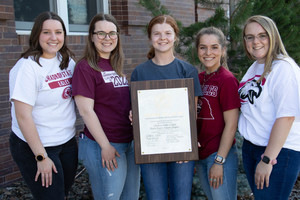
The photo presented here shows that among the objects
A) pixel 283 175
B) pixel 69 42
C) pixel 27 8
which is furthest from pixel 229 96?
pixel 27 8

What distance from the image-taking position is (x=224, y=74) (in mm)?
2568

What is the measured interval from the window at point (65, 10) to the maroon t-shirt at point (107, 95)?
243 cm

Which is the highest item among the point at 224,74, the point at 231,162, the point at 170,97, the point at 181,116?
the point at 224,74

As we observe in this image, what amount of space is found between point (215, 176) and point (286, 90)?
0.86 m

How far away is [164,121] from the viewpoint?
2.47m

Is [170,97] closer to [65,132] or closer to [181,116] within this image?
[181,116]

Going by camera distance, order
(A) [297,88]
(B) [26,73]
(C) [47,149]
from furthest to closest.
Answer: (C) [47,149] → (B) [26,73] → (A) [297,88]

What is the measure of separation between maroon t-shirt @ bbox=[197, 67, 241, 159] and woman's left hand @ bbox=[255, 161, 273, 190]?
1.26 feet

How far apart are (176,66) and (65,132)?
102 centimetres

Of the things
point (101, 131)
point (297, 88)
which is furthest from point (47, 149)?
point (297, 88)

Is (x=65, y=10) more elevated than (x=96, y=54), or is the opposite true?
(x=65, y=10)

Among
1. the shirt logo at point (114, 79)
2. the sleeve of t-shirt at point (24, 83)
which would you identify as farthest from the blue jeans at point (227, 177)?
the sleeve of t-shirt at point (24, 83)

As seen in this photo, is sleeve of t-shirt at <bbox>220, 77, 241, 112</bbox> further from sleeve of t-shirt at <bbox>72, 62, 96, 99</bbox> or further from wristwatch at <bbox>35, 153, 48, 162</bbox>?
wristwatch at <bbox>35, 153, 48, 162</bbox>

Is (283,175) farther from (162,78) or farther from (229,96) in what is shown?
(162,78)
